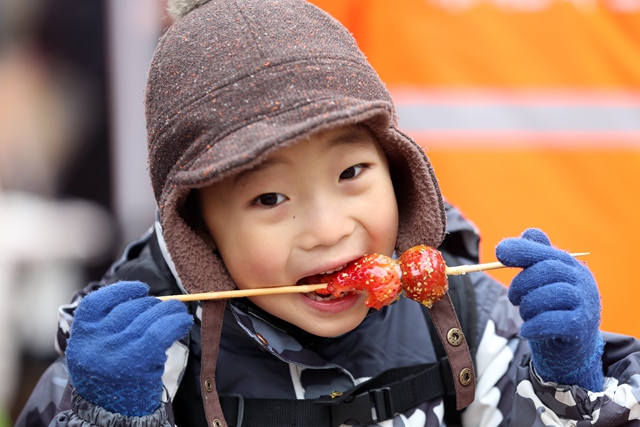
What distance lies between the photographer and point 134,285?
70.4 inches

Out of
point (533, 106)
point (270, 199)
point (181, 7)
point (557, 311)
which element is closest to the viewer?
point (557, 311)

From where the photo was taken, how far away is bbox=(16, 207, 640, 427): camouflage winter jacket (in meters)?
1.91

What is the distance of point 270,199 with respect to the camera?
175cm

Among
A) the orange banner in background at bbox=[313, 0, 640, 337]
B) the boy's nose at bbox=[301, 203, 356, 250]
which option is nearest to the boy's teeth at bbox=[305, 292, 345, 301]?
the boy's nose at bbox=[301, 203, 356, 250]

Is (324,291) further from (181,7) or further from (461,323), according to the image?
(181,7)

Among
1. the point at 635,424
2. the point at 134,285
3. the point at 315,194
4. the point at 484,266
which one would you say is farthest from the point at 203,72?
the point at 635,424

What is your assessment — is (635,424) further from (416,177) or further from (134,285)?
(134,285)

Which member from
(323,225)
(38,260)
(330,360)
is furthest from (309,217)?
(38,260)

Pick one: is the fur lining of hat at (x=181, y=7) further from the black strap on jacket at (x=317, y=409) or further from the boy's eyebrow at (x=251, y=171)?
the black strap on jacket at (x=317, y=409)

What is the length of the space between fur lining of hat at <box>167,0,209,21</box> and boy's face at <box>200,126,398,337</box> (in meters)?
0.44

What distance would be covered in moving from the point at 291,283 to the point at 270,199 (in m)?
0.19

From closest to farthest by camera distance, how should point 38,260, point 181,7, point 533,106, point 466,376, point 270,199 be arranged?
point 270,199 → point 466,376 → point 181,7 → point 533,106 → point 38,260

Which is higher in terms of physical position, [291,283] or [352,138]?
[352,138]

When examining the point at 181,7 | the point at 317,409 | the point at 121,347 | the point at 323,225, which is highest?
the point at 181,7
